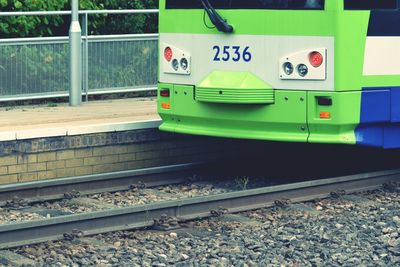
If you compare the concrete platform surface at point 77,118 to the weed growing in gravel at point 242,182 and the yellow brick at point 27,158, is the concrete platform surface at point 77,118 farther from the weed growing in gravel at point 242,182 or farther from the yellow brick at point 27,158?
the weed growing in gravel at point 242,182

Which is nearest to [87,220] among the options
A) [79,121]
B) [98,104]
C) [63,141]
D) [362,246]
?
[362,246]

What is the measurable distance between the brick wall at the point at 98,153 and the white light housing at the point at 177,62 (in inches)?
33.5

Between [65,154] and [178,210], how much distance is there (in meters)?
2.53

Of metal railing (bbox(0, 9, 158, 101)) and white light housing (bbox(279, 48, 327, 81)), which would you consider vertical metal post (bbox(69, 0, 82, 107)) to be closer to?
metal railing (bbox(0, 9, 158, 101))

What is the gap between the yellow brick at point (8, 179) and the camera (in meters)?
12.4

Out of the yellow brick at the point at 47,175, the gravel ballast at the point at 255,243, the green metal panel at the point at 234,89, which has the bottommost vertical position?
the gravel ballast at the point at 255,243

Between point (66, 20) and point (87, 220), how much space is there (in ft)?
32.1

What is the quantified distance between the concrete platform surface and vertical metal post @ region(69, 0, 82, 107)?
15 centimetres

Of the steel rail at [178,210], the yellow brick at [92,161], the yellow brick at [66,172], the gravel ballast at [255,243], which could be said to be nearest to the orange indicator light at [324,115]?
the steel rail at [178,210]

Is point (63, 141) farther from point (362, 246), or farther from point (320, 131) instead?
point (362, 246)

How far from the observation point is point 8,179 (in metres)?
12.4

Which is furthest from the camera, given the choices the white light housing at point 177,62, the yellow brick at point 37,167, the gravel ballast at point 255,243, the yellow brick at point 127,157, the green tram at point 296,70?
the yellow brick at point 127,157

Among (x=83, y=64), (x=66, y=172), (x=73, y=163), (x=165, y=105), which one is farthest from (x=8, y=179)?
(x=83, y=64)

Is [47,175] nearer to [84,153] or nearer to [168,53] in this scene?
[84,153]
